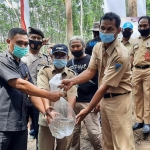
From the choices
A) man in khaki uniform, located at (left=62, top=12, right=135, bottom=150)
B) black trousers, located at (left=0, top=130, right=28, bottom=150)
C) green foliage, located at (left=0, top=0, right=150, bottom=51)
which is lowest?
black trousers, located at (left=0, top=130, right=28, bottom=150)

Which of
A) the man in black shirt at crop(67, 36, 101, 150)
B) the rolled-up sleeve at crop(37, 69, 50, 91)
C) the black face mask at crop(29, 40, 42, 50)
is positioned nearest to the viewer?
the rolled-up sleeve at crop(37, 69, 50, 91)

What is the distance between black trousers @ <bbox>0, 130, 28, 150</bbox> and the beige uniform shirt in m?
1.02

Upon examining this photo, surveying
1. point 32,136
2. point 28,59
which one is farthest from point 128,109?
point 32,136

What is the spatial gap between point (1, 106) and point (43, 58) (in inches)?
55.4

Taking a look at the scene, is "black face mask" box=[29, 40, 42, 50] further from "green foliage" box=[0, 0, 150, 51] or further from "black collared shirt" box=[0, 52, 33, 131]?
"green foliage" box=[0, 0, 150, 51]

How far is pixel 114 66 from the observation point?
245 cm

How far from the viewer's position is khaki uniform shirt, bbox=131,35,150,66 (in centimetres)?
376

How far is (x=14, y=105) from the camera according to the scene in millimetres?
2211

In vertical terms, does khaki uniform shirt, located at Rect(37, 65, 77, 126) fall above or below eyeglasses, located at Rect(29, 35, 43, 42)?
below

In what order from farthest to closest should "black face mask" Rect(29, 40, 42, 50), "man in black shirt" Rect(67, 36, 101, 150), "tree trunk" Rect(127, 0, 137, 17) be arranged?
1. "tree trunk" Rect(127, 0, 137, 17)
2. "black face mask" Rect(29, 40, 42, 50)
3. "man in black shirt" Rect(67, 36, 101, 150)

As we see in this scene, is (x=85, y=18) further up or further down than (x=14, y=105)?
further up

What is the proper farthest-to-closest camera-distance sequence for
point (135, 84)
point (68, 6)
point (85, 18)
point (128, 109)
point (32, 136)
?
1. point (85, 18)
2. point (68, 6)
3. point (32, 136)
4. point (135, 84)
5. point (128, 109)

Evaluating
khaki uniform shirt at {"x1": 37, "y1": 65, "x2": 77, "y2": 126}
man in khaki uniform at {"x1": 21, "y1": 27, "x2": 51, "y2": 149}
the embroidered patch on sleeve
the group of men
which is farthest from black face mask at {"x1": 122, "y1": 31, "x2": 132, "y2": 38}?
the embroidered patch on sleeve

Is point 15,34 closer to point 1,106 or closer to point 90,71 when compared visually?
point 1,106
